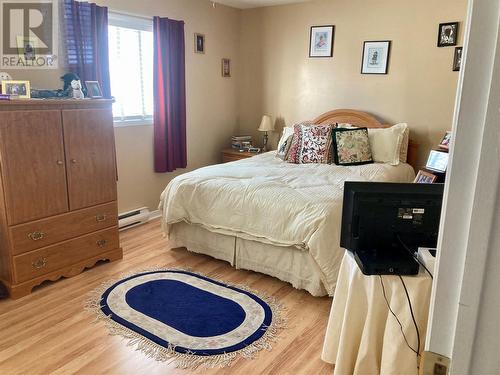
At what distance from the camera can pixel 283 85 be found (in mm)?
5039

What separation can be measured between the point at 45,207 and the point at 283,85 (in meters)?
3.26

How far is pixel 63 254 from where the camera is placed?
2.97 metres

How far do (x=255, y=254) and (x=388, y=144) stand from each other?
1926 millimetres

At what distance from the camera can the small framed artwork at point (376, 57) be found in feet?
13.8

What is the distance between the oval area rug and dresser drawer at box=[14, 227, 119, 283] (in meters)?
0.38

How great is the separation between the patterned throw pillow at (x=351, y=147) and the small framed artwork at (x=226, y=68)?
6.09 feet

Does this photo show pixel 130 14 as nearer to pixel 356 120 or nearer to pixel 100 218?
pixel 100 218

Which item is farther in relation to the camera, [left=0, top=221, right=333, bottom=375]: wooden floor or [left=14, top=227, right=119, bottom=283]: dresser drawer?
[left=14, top=227, right=119, bottom=283]: dresser drawer

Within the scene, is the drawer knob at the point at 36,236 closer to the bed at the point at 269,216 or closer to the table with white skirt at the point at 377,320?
the bed at the point at 269,216

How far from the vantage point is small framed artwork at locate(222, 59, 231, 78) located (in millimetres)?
5098

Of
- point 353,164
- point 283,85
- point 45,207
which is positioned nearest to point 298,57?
point 283,85

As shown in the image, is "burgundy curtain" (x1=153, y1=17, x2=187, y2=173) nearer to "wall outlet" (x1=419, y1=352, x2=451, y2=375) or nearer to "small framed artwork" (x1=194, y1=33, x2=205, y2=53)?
"small framed artwork" (x1=194, y1=33, x2=205, y2=53)

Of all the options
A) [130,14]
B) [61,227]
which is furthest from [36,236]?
[130,14]
